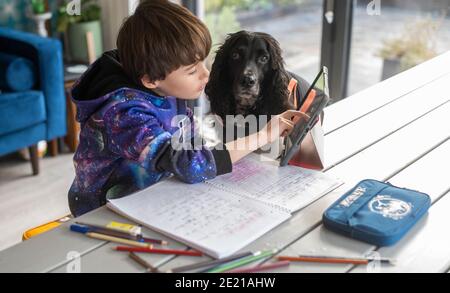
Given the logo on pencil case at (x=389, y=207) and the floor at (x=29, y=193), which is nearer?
the logo on pencil case at (x=389, y=207)

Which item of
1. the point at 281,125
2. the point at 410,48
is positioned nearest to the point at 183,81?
the point at 281,125

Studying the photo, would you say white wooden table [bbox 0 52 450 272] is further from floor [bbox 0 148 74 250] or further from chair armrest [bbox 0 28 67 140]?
chair armrest [bbox 0 28 67 140]

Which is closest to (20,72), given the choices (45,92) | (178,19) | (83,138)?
(45,92)

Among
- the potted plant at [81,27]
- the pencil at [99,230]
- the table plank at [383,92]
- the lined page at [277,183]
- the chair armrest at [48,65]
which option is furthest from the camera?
the potted plant at [81,27]

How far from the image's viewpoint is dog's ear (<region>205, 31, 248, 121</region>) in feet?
4.98

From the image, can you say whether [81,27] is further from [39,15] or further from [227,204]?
[227,204]

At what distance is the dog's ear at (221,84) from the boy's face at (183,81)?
0.25m

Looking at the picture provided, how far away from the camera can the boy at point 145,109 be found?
46.1 inches

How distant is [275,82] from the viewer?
149 cm

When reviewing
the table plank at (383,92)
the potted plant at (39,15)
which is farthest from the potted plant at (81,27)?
the table plank at (383,92)

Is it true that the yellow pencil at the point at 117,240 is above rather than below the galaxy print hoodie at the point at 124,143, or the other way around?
below

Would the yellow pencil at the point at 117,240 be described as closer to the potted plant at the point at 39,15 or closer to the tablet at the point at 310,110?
the tablet at the point at 310,110

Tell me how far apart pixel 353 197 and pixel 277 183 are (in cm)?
18
